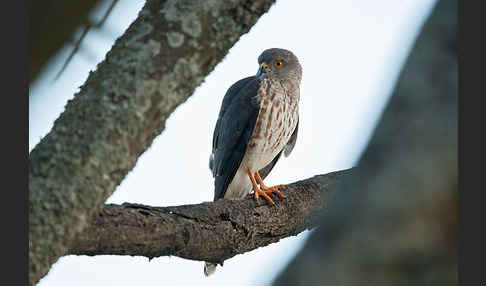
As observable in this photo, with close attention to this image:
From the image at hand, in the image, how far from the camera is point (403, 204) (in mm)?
833

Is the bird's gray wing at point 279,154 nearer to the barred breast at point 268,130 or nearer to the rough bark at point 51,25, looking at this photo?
the barred breast at point 268,130

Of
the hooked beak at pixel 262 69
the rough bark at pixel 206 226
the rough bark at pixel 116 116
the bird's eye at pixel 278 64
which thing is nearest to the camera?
the rough bark at pixel 116 116

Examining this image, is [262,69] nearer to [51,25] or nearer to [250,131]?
[250,131]

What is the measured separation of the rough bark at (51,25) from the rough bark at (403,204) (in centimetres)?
93

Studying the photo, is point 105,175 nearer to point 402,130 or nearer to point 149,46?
point 149,46

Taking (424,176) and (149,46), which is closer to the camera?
(424,176)

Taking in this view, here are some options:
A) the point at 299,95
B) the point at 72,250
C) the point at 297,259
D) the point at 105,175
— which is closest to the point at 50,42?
the point at 105,175

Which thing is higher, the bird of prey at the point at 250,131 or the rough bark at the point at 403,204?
the bird of prey at the point at 250,131

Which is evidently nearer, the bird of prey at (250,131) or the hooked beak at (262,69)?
the bird of prey at (250,131)

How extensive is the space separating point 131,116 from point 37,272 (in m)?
0.63

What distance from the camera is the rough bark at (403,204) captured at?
82 centimetres

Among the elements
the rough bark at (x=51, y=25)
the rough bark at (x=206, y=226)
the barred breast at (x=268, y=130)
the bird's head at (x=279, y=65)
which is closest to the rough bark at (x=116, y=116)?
the rough bark at (x=51, y=25)

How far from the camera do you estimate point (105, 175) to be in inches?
68.2

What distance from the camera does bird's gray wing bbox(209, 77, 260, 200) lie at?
5034 mm
